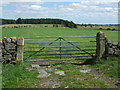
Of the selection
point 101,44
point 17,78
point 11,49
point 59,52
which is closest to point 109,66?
point 101,44

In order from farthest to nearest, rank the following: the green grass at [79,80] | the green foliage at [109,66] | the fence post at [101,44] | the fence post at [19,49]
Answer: the fence post at [101,44] → the fence post at [19,49] → the green foliage at [109,66] → the green grass at [79,80]

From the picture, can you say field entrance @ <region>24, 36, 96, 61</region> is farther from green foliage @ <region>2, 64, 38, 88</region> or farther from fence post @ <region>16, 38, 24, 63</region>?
green foliage @ <region>2, 64, 38, 88</region>

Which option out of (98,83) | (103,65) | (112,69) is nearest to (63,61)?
(103,65)

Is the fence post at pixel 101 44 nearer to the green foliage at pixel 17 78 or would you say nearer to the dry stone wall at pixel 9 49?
the green foliage at pixel 17 78

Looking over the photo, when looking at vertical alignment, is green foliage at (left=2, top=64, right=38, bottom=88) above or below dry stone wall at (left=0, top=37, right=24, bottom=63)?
below

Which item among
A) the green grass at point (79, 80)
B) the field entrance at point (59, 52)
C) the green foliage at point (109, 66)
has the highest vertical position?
the field entrance at point (59, 52)

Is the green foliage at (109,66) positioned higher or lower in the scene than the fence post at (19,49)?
lower

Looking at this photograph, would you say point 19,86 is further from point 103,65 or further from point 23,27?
point 23,27

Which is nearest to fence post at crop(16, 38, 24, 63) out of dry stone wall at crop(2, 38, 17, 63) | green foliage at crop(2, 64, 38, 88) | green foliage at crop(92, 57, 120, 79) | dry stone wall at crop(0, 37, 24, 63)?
dry stone wall at crop(0, 37, 24, 63)

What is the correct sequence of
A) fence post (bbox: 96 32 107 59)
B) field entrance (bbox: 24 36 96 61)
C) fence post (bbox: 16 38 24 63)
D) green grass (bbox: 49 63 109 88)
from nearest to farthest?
green grass (bbox: 49 63 109 88) → fence post (bbox: 16 38 24 63) → fence post (bbox: 96 32 107 59) → field entrance (bbox: 24 36 96 61)

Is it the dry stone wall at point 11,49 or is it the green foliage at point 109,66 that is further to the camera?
the dry stone wall at point 11,49

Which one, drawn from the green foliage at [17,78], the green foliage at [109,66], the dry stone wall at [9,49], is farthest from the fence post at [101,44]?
the dry stone wall at [9,49]

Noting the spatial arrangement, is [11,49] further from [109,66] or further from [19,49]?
[109,66]

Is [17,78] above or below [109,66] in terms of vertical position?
below
